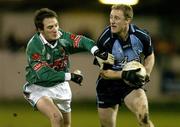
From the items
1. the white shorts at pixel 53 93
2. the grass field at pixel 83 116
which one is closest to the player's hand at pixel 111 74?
the white shorts at pixel 53 93

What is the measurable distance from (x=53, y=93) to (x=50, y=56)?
1.83 ft

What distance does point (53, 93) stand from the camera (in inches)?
520

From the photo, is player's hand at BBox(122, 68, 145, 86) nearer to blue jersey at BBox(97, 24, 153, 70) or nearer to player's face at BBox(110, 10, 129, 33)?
blue jersey at BBox(97, 24, 153, 70)

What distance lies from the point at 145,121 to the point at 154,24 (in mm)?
15797

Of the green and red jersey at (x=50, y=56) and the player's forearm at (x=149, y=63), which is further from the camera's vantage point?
the player's forearm at (x=149, y=63)

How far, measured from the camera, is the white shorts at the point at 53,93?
519 inches

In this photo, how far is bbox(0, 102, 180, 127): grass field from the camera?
19.7 meters

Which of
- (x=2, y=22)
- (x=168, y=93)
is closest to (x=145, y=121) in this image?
(x=168, y=93)

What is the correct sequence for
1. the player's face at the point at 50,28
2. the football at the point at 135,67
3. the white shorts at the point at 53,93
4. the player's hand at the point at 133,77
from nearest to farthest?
1. the player's hand at the point at 133,77
2. the football at the point at 135,67
3. the player's face at the point at 50,28
4. the white shorts at the point at 53,93

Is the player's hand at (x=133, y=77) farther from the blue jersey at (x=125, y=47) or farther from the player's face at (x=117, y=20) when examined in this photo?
the player's face at (x=117, y=20)

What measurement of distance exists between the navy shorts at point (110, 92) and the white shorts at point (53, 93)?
19.9 inches

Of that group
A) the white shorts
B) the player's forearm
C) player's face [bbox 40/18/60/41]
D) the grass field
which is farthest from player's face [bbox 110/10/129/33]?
the grass field

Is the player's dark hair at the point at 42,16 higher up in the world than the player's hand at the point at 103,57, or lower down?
higher up

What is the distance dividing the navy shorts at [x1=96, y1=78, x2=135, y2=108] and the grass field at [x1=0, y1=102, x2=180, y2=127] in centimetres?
474
